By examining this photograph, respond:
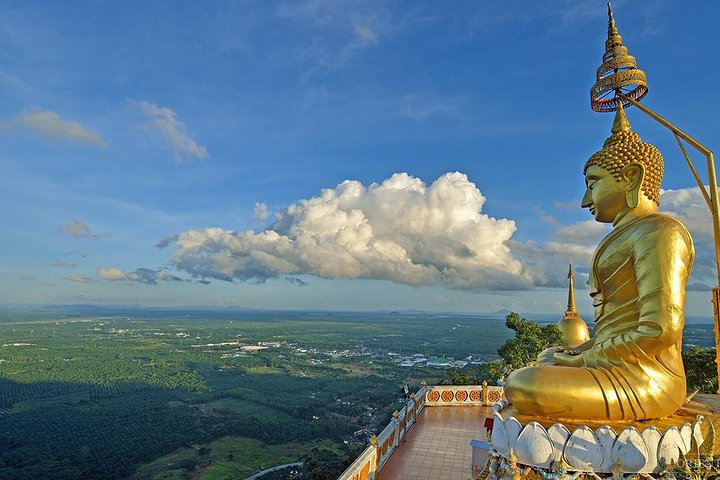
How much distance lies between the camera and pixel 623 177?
307 inches

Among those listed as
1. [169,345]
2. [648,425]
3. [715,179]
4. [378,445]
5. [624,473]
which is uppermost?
[715,179]

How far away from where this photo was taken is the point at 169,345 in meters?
121

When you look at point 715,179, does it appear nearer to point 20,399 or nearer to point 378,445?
point 378,445

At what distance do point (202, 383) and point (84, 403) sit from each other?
53.0 feet

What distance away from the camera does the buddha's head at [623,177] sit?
771cm

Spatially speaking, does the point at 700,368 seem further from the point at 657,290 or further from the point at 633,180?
the point at 657,290

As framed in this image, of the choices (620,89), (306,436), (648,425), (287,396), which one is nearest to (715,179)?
(620,89)

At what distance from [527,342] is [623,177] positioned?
36.0 feet

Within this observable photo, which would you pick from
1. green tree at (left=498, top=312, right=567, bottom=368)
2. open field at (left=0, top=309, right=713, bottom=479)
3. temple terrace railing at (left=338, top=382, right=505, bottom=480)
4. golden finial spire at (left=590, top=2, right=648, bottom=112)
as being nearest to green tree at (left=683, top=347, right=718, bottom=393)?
green tree at (left=498, top=312, right=567, bottom=368)

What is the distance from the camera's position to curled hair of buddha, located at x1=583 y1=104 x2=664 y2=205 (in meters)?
7.75

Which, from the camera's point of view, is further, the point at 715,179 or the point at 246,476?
the point at 246,476

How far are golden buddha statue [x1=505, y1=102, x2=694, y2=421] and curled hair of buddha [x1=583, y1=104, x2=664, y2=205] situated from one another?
0.6 inches

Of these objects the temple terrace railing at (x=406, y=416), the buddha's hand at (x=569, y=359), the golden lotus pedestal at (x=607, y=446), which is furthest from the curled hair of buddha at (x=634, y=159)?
the temple terrace railing at (x=406, y=416)

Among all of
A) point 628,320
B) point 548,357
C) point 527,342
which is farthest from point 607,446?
point 527,342
